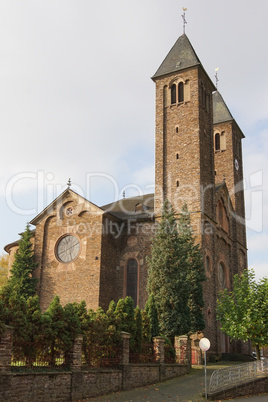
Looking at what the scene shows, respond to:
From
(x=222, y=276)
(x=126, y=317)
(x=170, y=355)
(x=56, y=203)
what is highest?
(x=56, y=203)

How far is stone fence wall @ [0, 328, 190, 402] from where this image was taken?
11836 millimetres

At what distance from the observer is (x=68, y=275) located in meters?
28.6

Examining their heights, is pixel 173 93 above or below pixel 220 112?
below

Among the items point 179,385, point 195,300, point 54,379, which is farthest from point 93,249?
point 54,379

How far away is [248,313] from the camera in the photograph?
810 inches

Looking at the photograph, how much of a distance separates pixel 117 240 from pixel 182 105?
11.5 metres

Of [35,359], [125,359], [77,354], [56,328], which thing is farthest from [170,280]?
[35,359]

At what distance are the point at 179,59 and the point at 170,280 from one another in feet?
63.8

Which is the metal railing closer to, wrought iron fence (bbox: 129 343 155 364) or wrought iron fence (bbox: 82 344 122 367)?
wrought iron fence (bbox: 129 343 155 364)

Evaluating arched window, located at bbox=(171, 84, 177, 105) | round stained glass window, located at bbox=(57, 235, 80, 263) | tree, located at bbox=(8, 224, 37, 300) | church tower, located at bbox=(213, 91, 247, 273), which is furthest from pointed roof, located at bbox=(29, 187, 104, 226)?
church tower, located at bbox=(213, 91, 247, 273)

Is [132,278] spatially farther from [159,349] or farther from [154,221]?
[159,349]

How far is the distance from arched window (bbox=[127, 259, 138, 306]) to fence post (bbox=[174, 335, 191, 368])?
8090 mm

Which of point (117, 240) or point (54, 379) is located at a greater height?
point (117, 240)

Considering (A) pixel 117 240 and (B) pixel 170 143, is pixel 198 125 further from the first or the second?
(A) pixel 117 240
